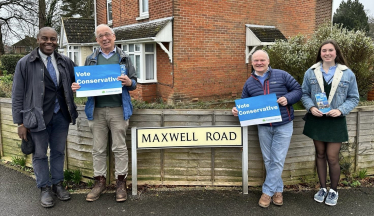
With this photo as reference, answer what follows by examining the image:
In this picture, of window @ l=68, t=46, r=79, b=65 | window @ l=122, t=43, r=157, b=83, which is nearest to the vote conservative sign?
window @ l=122, t=43, r=157, b=83

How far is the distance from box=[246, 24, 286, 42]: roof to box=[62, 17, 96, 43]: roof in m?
8.84

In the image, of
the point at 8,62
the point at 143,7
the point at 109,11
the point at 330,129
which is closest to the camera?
the point at 330,129

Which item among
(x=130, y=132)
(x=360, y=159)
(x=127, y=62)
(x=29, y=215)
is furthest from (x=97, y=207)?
(x=360, y=159)

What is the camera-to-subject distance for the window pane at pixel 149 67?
1154cm

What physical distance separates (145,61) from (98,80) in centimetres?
795

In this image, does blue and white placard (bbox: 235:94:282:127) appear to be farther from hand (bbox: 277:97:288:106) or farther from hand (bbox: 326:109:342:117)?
hand (bbox: 326:109:342:117)

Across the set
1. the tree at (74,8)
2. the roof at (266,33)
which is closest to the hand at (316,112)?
the roof at (266,33)

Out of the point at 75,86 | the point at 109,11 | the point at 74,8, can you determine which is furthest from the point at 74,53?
the point at 74,8

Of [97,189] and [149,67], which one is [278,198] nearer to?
[97,189]

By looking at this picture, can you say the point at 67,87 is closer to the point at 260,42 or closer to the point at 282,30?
the point at 260,42

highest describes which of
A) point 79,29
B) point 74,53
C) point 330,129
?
point 79,29

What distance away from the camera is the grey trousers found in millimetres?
3787

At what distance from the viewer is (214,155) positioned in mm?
4250

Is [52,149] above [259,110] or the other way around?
the other way around
